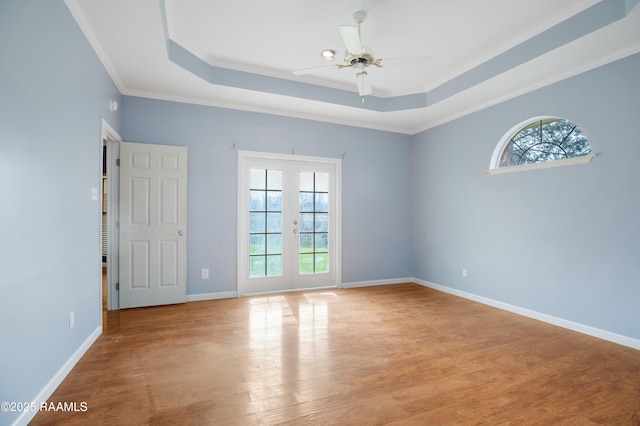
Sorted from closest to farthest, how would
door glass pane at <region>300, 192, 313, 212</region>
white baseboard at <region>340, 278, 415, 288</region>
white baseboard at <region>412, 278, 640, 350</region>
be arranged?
white baseboard at <region>412, 278, 640, 350</region>
door glass pane at <region>300, 192, 313, 212</region>
white baseboard at <region>340, 278, 415, 288</region>

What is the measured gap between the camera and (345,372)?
240 cm

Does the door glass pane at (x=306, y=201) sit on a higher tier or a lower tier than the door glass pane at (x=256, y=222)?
higher

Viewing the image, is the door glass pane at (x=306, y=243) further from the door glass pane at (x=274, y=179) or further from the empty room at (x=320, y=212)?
the door glass pane at (x=274, y=179)

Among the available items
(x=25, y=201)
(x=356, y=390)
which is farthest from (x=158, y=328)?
(x=356, y=390)

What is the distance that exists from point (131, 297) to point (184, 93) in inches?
106

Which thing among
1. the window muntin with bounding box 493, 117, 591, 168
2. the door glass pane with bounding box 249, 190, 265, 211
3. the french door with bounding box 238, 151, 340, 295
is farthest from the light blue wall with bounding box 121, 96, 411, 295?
the window muntin with bounding box 493, 117, 591, 168

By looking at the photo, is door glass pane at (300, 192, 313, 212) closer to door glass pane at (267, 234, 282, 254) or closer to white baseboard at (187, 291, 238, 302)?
door glass pane at (267, 234, 282, 254)

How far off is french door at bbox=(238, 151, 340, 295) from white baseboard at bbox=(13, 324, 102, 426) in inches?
78.0

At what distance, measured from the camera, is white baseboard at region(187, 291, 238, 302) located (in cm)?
427

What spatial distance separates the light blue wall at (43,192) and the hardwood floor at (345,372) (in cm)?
40

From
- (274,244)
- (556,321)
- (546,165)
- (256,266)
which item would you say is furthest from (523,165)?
(256,266)

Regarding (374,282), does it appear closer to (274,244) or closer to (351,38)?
(274,244)

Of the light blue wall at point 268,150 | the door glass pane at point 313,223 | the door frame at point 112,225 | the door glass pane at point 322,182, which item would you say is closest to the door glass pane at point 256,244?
the light blue wall at point 268,150

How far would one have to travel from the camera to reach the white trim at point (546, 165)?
3.22m
